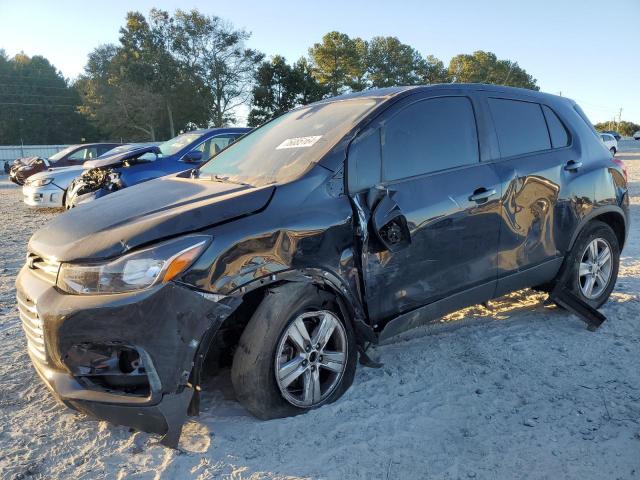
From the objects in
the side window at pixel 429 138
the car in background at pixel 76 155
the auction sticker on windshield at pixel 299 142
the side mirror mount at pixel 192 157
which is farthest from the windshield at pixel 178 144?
the car in background at pixel 76 155

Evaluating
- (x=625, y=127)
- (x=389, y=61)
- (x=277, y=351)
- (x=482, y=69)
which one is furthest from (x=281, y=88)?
(x=625, y=127)

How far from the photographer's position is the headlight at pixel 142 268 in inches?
92.7

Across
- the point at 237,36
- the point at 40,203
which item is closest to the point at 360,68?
the point at 237,36

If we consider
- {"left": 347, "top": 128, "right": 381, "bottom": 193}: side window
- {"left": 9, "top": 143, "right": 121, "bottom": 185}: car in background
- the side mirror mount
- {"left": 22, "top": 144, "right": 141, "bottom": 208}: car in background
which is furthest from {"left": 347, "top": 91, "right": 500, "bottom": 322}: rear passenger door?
{"left": 9, "top": 143, "right": 121, "bottom": 185}: car in background

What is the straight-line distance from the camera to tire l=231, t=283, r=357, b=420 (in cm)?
→ 258

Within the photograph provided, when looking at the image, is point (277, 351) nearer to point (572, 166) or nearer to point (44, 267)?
point (44, 267)

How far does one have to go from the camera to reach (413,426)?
274 cm

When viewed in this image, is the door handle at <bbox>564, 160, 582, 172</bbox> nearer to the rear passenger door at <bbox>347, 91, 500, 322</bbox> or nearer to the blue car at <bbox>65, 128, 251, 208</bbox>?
the rear passenger door at <bbox>347, 91, 500, 322</bbox>

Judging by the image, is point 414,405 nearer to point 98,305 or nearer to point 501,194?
point 501,194

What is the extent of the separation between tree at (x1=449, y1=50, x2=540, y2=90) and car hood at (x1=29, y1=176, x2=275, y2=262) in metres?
59.7

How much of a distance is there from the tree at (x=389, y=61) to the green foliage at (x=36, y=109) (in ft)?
100

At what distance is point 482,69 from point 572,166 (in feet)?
201

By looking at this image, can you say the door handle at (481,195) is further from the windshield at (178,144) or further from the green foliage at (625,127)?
the green foliage at (625,127)

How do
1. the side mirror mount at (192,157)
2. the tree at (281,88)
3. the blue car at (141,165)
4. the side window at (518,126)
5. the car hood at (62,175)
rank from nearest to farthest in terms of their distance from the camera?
the side window at (518,126) < the blue car at (141,165) < the side mirror mount at (192,157) < the car hood at (62,175) < the tree at (281,88)
